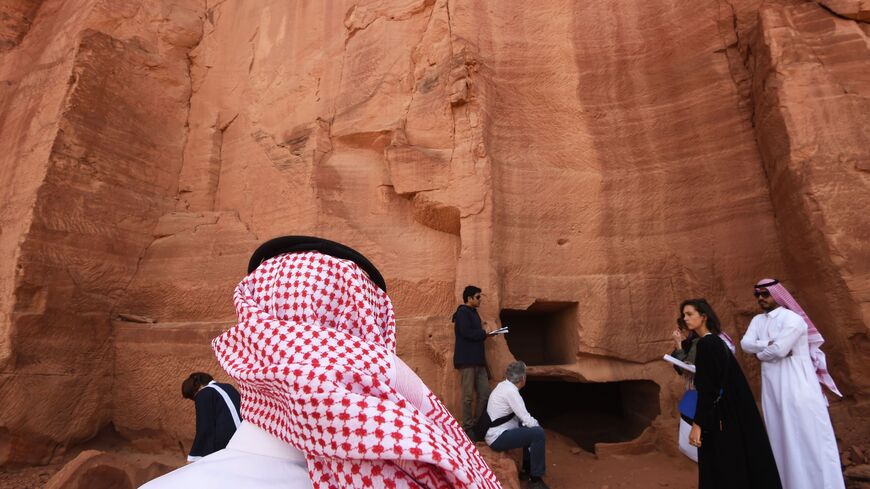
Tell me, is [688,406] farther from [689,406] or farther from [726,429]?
[726,429]

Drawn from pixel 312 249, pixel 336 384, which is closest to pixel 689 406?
pixel 312 249

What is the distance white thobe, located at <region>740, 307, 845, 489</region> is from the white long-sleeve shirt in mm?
1724

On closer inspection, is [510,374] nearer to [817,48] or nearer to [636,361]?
[636,361]

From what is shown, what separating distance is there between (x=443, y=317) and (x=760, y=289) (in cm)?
287

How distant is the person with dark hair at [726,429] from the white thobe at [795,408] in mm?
659

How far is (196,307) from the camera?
255 inches

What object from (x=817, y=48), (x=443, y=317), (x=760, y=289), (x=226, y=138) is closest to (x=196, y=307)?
(x=226, y=138)

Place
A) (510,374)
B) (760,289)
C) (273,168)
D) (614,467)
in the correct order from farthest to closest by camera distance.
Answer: (273,168) → (614,467) → (510,374) → (760,289)

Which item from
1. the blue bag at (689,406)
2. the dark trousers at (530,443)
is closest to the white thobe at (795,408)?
the blue bag at (689,406)

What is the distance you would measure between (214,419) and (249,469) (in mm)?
2215

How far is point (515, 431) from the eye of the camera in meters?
4.38

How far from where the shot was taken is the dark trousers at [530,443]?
4355 mm

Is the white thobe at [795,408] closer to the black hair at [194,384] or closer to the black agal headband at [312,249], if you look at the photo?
the black agal headband at [312,249]

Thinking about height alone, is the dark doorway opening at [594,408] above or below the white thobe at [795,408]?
below
